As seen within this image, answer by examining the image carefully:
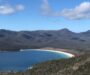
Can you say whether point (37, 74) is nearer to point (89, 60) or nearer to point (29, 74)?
point (29, 74)

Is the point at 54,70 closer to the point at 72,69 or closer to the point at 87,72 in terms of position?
the point at 72,69

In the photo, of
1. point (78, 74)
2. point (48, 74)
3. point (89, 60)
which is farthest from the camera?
point (89, 60)

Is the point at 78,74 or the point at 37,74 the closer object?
the point at 78,74

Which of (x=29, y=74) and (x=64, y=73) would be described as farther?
(x=29, y=74)

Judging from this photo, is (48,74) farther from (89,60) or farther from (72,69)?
(89,60)

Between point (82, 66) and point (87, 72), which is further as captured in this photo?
point (82, 66)

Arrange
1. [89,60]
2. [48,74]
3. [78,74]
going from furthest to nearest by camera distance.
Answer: [89,60] < [48,74] < [78,74]

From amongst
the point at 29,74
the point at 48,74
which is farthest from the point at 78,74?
the point at 29,74

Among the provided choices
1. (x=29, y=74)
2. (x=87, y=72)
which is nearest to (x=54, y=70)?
(x=29, y=74)
